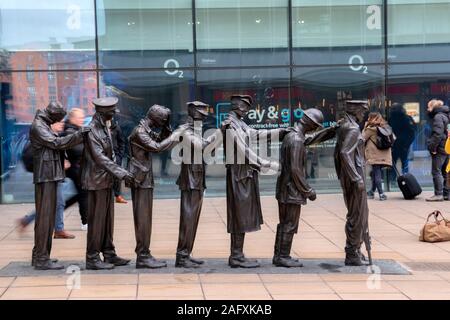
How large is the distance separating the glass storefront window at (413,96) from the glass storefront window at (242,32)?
2422 millimetres

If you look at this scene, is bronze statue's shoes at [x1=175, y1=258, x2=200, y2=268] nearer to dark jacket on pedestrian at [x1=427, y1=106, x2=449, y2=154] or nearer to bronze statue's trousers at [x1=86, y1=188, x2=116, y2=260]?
bronze statue's trousers at [x1=86, y1=188, x2=116, y2=260]

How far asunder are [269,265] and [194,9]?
819 cm

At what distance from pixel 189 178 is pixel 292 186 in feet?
3.69

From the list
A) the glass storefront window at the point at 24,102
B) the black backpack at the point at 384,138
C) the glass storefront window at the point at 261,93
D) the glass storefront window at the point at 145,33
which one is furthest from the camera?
the glass storefront window at the point at 261,93

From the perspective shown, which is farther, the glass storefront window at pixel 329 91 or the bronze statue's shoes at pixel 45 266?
the glass storefront window at pixel 329 91

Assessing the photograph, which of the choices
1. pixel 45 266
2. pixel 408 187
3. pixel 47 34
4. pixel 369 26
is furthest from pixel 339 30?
pixel 45 266

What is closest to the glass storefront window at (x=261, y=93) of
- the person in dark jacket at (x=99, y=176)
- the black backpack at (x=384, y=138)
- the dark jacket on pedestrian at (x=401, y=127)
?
the black backpack at (x=384, y=138)

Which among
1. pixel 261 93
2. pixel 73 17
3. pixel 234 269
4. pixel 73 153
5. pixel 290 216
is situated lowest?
pixel 234 269

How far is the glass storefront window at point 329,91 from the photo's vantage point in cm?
1500

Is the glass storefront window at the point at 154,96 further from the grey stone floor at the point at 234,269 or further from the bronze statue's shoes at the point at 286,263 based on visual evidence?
the bronze statue's shoes at the point at 286,263

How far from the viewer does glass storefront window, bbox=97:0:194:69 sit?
14.7 metres

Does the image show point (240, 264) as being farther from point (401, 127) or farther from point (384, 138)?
point (401, 127)

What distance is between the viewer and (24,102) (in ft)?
47.1

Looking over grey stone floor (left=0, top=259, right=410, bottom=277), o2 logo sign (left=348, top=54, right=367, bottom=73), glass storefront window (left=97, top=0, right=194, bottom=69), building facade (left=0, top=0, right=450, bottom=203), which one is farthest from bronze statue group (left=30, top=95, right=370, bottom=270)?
o2 logo sign (left=348, top=54, right=367, bottom=73)
